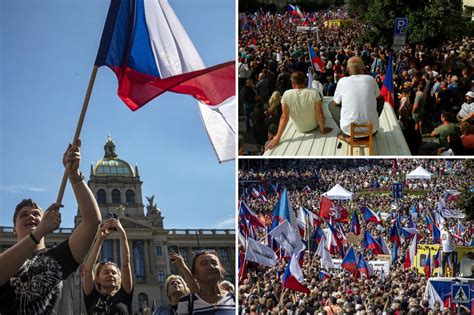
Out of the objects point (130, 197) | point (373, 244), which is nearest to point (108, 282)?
point (373, 244)

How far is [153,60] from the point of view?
16.4 ft

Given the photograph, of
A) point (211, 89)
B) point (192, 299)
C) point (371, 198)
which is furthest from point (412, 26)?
point (371, 198)

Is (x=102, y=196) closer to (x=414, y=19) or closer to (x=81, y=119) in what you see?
(x=414, y=19)

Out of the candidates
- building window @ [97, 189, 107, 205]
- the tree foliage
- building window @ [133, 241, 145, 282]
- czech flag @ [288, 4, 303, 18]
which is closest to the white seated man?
the tree foliage

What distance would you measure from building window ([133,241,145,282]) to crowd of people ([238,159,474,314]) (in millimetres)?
34697

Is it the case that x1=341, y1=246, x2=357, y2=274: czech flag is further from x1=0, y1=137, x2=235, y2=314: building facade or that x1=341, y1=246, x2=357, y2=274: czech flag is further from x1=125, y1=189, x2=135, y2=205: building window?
x1=125, y1=189, x2=135, y2=205: building window

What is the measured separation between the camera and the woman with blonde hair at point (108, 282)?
373cm

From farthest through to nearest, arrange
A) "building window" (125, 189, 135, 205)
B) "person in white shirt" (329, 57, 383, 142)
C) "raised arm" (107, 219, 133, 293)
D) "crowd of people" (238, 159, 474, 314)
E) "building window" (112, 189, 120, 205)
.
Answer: "building window" (125, 189, 135, 205), "building window" (112, 189, 120, 205), "crowd of people" (238, 159, 474, 314), "person in white shirt" (329, 57, 383, 142), "raised arm" (107, 219, 133, 293)

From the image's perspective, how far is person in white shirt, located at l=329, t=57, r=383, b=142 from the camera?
5.50 metres

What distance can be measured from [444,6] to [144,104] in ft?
28.1

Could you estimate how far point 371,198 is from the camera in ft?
84.6

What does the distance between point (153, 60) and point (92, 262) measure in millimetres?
1700

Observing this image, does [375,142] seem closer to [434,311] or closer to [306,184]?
[434,311]

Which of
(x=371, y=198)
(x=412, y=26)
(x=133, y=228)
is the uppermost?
(x=412, y=26)
